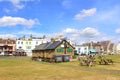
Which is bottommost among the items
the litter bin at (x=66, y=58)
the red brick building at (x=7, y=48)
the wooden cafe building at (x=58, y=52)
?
the litter bin at (x=66, y=58)

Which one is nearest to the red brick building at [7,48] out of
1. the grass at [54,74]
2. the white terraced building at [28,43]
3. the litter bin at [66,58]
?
the white terraced building at [28,43]

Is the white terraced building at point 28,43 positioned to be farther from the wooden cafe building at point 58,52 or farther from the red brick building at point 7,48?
the wooden cafe building at point 58,52

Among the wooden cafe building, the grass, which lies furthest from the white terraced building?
the grass

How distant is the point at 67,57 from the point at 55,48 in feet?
14.1

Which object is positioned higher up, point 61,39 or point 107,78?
point 61,39

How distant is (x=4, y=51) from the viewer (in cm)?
12888

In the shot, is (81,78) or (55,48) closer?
(81,78)

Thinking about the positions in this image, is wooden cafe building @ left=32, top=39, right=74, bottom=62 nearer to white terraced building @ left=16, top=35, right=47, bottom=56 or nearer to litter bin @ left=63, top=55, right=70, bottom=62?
litter bin @ left=63, top=55, right=70, bottom=62

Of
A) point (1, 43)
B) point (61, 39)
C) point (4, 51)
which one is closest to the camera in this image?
point (61, 39)

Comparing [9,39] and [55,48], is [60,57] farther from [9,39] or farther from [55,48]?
[9,39]

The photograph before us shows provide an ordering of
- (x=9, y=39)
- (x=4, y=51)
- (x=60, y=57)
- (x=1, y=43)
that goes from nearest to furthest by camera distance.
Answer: (x=60, y=57), (x=4, y=51), (x=1, y=43), (x=9, y=39)

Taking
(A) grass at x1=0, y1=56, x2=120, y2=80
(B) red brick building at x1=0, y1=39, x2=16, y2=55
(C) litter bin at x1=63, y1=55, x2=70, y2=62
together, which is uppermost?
(B) red brick building at x1=0, y1=39, x2=16, y2=55

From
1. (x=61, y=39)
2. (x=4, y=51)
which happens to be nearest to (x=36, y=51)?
(x=61, y=39)

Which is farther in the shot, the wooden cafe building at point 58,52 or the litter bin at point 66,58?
the litter bin at point 66,58
